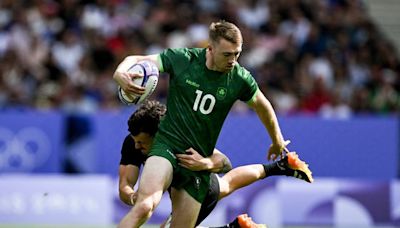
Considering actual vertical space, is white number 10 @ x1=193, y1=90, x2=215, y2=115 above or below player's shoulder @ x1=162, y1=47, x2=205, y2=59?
below

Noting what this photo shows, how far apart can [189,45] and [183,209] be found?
8538 mm

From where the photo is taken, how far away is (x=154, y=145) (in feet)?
28.6

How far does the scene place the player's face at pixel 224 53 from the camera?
850 centimetres

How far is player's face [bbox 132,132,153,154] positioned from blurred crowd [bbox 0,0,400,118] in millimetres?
7441

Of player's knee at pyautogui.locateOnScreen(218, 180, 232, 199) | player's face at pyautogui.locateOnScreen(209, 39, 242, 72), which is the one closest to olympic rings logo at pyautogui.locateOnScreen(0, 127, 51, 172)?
player's knee at pyautogui.locateOnScreen(218, 180, 232, 199)

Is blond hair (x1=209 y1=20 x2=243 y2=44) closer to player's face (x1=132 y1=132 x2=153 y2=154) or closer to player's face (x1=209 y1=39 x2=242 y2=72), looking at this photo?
player's face (x1=209 y1=39 x2=242 y2=72)

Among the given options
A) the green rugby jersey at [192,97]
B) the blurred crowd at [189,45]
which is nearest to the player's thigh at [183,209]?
the green rugby jersey at [192,97]

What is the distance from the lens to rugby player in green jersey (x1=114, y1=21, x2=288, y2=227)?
336 inches

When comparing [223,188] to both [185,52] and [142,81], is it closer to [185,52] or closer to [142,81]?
[185,52]

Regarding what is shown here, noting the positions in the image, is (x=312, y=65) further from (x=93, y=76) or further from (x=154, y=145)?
(x=154, y=145)

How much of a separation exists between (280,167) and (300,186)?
4939mm

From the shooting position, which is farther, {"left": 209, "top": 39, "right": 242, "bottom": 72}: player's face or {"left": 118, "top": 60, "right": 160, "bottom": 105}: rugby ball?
{"left": 209, "top": 39, "right": 242, "bottom": 72}: player's face

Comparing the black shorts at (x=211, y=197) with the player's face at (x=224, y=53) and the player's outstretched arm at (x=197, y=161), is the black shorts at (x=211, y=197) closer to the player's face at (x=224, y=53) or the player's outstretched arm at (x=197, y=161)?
the player's outstretched arm at (x=197, y=161)

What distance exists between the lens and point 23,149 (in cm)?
1539
